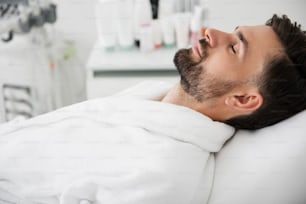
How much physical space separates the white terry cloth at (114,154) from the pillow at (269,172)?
0.04 m

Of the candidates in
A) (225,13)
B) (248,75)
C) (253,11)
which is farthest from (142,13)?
(248,75)

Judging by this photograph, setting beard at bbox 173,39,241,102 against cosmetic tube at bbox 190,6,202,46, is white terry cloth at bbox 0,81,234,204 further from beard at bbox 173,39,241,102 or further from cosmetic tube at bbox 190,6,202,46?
cosmetic tube at bbox 190,6,202,46

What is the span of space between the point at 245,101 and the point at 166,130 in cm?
23

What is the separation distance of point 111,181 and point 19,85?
1.00 metres

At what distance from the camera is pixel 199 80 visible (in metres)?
1.06

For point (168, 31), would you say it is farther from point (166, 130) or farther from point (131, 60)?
point (166, 130)

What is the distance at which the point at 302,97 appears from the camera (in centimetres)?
97

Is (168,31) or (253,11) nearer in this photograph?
(253,11)

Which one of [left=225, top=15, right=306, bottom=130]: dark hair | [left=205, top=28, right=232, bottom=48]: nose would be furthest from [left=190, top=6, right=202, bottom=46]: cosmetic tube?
[left=225, top=15, right=306, bottom=130]: dark hair

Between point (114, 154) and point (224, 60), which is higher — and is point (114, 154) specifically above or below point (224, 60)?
below

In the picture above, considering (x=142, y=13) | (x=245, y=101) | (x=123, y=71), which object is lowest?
(x=123, y=71)

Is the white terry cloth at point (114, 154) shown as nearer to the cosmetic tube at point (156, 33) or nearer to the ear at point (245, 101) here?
the ear at point (245, 101)

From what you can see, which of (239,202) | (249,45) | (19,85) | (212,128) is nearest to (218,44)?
(249,45)

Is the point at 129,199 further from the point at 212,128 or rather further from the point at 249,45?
the point at 249,45
